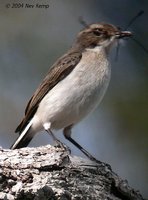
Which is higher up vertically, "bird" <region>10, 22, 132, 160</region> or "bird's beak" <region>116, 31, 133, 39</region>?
"bird's beak" <region>116, 31, 133, 39</region>

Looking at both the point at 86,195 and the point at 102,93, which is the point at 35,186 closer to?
the point at 86,195

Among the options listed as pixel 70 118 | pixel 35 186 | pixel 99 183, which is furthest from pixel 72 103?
pixel 35 186

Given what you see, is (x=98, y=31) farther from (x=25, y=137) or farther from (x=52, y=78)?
(x=25, y=137)

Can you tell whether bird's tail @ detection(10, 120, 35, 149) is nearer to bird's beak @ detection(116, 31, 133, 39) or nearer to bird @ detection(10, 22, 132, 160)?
bird @ detection(10, 22, 132, 160)

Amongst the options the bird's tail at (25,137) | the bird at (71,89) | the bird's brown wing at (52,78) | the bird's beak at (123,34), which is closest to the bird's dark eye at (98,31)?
the bird at (71,89)

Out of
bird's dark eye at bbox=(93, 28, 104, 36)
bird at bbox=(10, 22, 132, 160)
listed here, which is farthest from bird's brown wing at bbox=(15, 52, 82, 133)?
bird's dark eye at bbox=(93, 28, 104, 36)

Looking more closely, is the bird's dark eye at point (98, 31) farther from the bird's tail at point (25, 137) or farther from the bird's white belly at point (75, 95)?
the bird's tail at point (25, 137)
